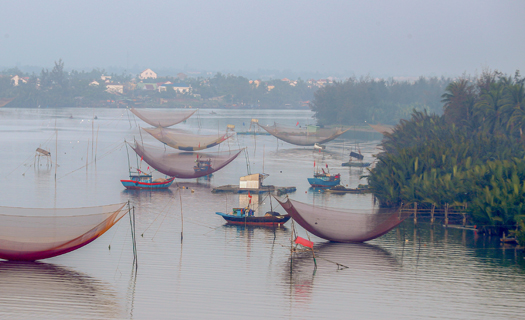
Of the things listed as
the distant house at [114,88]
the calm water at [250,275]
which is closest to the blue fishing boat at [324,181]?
the calm water at [250,275]

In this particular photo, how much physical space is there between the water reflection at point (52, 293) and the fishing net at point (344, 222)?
5944mm

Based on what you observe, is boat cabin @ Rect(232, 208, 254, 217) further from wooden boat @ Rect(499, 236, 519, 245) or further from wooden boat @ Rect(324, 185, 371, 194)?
wooden boat @ Rect(324, 185, 371, 194)

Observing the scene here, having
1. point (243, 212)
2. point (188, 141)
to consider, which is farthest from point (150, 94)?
point (243, 212)

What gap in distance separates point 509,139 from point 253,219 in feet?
44.4

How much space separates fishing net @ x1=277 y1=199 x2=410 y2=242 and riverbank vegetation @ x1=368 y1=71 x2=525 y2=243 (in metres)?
3.03

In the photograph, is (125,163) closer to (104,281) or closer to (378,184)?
(378,184)

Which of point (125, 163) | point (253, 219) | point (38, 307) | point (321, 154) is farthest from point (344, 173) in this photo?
point (38, 307)

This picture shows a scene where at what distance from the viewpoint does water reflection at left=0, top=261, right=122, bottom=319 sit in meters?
12.0

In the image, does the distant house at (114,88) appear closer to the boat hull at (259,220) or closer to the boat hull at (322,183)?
the boat hull at (322,183)

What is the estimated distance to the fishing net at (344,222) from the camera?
1691 cm

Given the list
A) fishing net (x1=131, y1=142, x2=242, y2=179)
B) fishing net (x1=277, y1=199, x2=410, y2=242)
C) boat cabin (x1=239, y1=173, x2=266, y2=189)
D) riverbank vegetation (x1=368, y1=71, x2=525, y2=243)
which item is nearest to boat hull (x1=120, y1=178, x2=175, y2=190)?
fishing net (x1=131, y1=142, x2=242, y2=179)

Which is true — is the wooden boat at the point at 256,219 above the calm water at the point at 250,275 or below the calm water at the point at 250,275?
above

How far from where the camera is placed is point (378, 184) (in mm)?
24172

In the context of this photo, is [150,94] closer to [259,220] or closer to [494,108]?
[494,108]
